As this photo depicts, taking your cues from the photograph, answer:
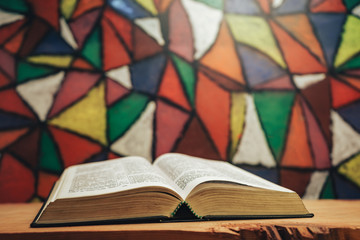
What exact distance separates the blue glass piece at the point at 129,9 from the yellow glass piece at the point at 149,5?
0.05 feet

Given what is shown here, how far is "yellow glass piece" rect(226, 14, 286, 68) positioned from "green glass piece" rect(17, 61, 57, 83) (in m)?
0.68

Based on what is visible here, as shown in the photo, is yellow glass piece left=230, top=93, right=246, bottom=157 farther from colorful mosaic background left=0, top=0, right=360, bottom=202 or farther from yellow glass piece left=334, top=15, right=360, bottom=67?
yellow glass piece left=334, top=15, right=360, bottom=67

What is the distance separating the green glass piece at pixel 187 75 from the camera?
1.07 meters

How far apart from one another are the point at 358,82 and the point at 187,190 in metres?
0.89

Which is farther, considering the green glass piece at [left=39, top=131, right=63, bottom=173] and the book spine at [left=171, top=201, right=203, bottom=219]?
the green glass piece at [left=39, top=131, right=63, bottom=173]

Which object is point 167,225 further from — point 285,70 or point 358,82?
point 358,82

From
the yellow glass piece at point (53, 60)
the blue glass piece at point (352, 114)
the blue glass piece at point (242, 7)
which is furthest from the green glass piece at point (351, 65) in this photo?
the yellow glass piece at point (53, 60)

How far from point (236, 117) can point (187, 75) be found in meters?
0.23

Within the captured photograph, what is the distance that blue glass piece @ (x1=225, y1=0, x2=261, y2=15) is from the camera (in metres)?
1.15

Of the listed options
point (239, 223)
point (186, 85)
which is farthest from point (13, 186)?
point (239, 223)

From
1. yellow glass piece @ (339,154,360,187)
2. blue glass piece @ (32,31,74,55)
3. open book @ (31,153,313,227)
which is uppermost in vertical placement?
blue glass piece @ (32,31,74,55)

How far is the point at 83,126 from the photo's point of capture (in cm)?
101

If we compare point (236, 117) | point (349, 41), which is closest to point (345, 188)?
point (236, 117)

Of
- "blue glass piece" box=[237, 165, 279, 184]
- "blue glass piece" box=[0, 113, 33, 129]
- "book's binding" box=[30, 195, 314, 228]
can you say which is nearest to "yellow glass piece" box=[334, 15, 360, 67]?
"blue glass piece" box=[237, 165, 279, 184]
